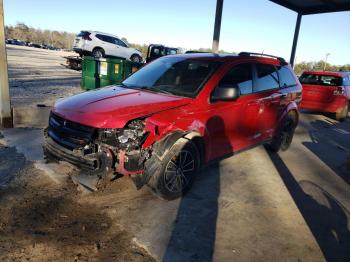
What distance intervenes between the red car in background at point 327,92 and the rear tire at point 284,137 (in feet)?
16.9

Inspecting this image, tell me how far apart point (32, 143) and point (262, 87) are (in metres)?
4.15

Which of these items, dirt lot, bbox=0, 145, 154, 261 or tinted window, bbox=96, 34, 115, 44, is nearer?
dirt lot, bbox=0, 145, 154, 261

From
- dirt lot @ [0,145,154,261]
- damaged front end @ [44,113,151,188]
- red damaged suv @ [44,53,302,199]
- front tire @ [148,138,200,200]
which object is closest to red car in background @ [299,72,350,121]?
red damaged suv @ [44,53,302,199]

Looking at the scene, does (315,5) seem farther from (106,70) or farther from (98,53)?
(98,53)

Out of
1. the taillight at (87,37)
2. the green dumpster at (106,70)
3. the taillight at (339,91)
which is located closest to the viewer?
the green dumpster at (106,70)

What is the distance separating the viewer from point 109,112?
3703mm

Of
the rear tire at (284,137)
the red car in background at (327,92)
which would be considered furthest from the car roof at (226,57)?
the red car in background at (327,92)

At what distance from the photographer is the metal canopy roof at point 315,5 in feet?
42.9

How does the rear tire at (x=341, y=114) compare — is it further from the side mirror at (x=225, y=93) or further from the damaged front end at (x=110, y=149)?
the damaged front end at (x=110, y=149)

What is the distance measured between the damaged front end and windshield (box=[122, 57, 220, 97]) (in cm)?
106

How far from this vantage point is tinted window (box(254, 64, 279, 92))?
18.2 ft

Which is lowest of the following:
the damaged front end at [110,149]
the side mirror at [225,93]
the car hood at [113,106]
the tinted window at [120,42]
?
the damaged front end at [110,149]

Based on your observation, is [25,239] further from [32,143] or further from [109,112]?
[32,143]

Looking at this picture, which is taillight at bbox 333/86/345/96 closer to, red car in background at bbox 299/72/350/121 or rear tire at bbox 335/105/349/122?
red car in background at bbox 299/72/350/121
